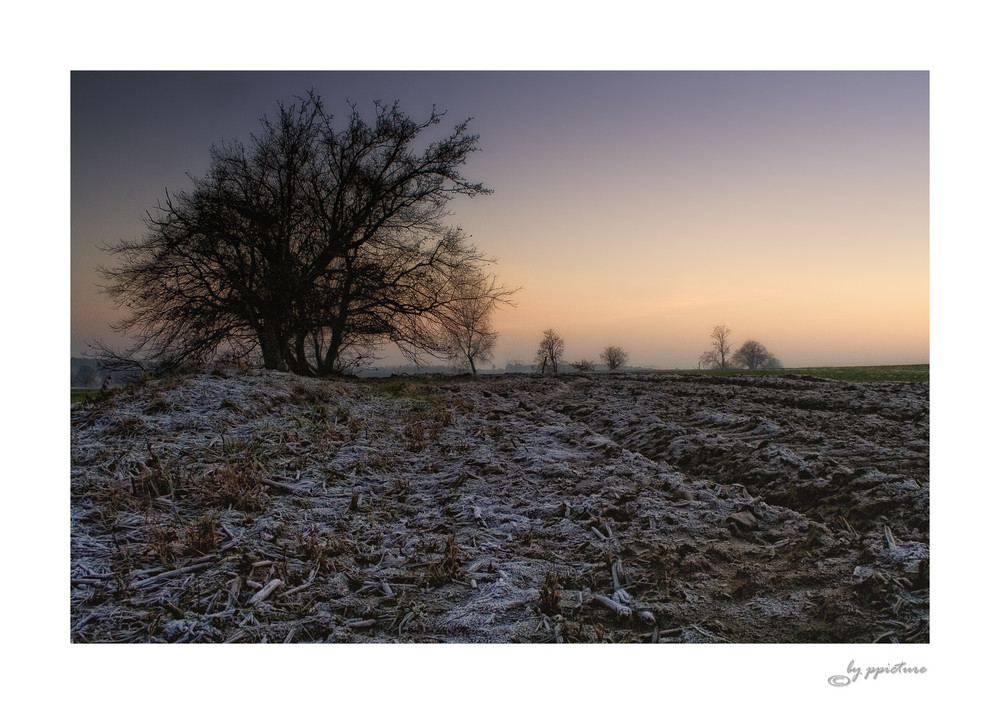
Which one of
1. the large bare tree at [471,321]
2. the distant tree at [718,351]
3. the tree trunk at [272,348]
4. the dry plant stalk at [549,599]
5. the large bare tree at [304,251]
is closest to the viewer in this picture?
the dry plant stalk at [549,599]

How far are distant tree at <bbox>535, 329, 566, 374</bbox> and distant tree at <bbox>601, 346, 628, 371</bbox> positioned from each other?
509 mm

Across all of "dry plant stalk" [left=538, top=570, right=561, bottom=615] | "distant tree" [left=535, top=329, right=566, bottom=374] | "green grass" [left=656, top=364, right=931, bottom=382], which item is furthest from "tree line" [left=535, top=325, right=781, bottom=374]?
"dry plant stalk" [left=538, top=570, right=561, bottom=615]

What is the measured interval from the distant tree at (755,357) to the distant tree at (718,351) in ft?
0.42

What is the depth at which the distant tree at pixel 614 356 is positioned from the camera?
675cm

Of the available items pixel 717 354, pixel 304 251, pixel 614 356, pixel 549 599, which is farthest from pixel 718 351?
pixel 304 251

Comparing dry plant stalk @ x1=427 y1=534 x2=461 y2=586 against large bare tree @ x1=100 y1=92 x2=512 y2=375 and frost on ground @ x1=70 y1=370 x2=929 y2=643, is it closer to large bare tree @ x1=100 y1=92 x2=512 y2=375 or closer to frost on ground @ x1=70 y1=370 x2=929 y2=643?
frost on ground @ x1=70 y1=370 x2=929 y2=643

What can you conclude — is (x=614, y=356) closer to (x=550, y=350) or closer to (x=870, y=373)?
(x=550, y=350)

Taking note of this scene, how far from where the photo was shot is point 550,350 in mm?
7043

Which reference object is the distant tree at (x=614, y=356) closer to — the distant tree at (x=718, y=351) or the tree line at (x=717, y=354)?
the tree line at (x=717, y=354)

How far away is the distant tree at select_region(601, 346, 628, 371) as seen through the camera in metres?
6.75

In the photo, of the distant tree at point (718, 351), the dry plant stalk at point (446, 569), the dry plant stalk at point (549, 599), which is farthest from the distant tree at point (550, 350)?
the dry plant stalk at point (549, 599)

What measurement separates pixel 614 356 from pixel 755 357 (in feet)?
5.28
